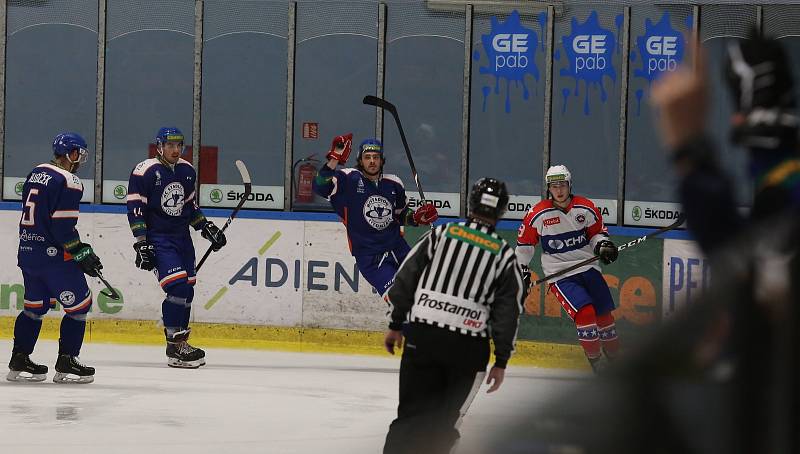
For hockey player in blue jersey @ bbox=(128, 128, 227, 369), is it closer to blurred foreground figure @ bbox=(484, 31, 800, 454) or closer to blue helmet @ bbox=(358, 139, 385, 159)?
blue helmet @ bbox=(358, 139, 385, 159)

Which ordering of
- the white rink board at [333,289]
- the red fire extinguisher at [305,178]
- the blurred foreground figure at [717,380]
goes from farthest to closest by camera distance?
the red fire extinguisher at [305,178] → the white rink board at [333,289] → the blurred foreground figure at [717,380]

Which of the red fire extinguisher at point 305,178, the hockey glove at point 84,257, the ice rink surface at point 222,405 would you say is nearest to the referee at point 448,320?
the ice rink surface at point 222,405

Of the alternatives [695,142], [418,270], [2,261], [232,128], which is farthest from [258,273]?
[695,142]

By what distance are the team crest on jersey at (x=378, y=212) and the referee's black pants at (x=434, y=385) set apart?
16.3 ft

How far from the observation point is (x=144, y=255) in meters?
9.15

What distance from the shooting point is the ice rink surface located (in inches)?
249

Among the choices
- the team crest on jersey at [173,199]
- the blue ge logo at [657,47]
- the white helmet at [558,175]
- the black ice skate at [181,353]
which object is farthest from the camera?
the blue ge logo at [657,47]

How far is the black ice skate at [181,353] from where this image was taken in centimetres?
938

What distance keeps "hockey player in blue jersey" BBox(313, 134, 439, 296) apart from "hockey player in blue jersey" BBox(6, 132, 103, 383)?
197 cm

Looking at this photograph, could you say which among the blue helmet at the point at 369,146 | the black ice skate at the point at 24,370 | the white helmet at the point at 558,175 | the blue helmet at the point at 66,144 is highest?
the blue helmet at the point at 369,146

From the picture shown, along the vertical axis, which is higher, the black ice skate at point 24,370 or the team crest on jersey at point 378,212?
the team crest on jersey at point 378,212

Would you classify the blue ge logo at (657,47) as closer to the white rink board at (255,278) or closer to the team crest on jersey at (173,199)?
the white rink board at (255,278)

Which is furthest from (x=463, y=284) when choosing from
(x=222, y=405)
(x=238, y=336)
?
(x=238, y=336)

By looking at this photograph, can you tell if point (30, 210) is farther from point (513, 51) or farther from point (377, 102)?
point (513, 51)
